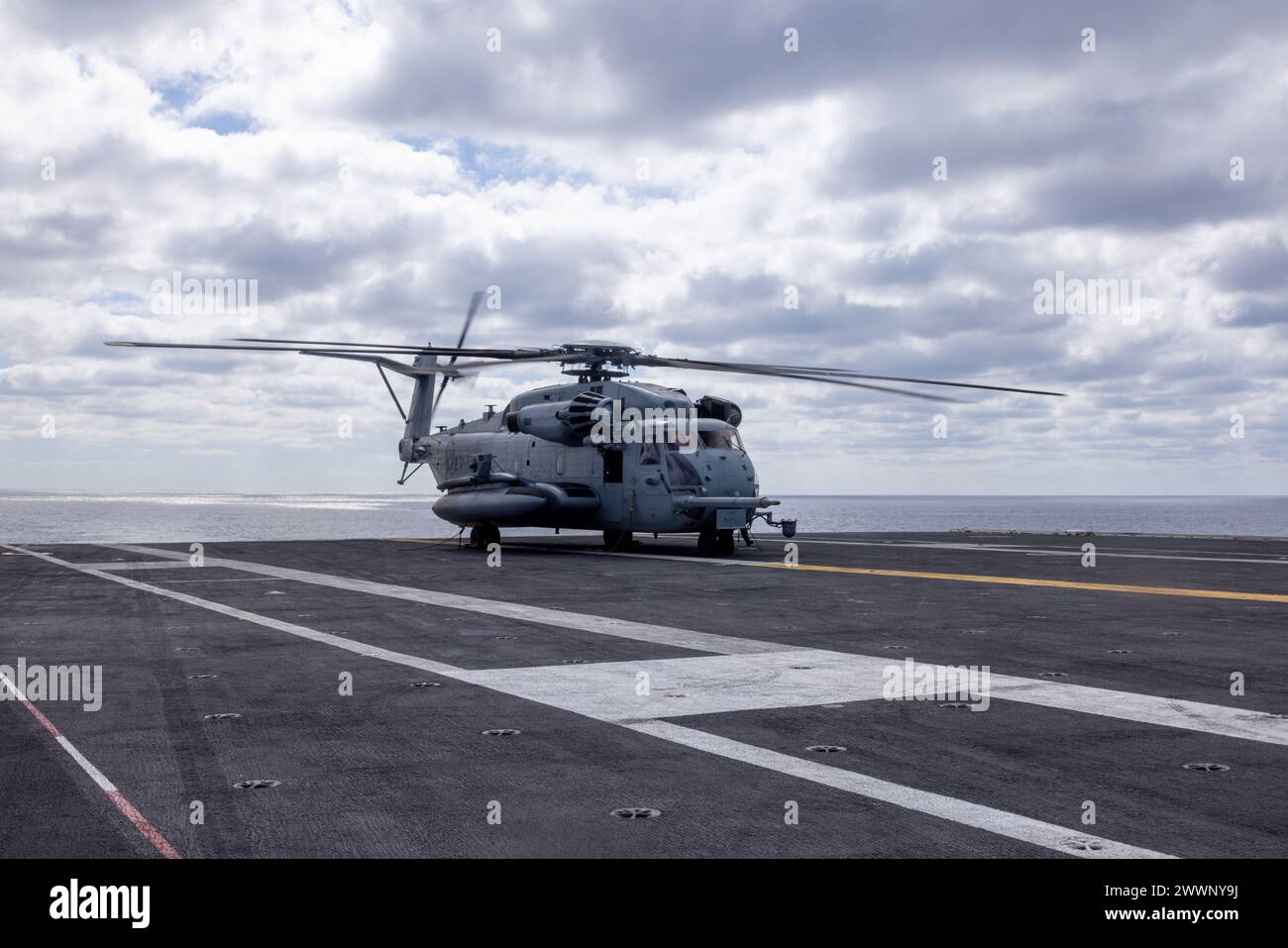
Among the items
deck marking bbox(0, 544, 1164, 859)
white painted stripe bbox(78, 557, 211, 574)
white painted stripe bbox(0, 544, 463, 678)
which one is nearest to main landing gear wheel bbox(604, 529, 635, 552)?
white painted stripe bbox(78, 557, 211, 574)

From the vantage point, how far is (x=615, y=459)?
27625mm

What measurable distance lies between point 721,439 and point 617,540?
4588 mm

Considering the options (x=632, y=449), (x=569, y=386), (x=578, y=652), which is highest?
(x=569, y=386)

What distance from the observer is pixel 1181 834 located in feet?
16.8

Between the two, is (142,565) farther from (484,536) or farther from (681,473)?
(681,473)

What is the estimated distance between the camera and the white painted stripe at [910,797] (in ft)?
16.3

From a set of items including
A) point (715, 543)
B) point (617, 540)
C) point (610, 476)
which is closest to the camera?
point (715, 543)

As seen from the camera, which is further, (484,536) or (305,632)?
(484,536)

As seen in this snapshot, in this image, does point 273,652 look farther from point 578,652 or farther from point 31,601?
point 31,601

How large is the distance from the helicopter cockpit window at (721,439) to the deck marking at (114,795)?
64.1ft

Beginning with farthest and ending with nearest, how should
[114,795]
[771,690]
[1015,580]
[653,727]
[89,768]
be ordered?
[1015,580], [771,690], [653,727], [89,768], [114,795]

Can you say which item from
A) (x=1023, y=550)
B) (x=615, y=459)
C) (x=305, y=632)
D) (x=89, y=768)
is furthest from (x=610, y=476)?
(x=89, y=768)
